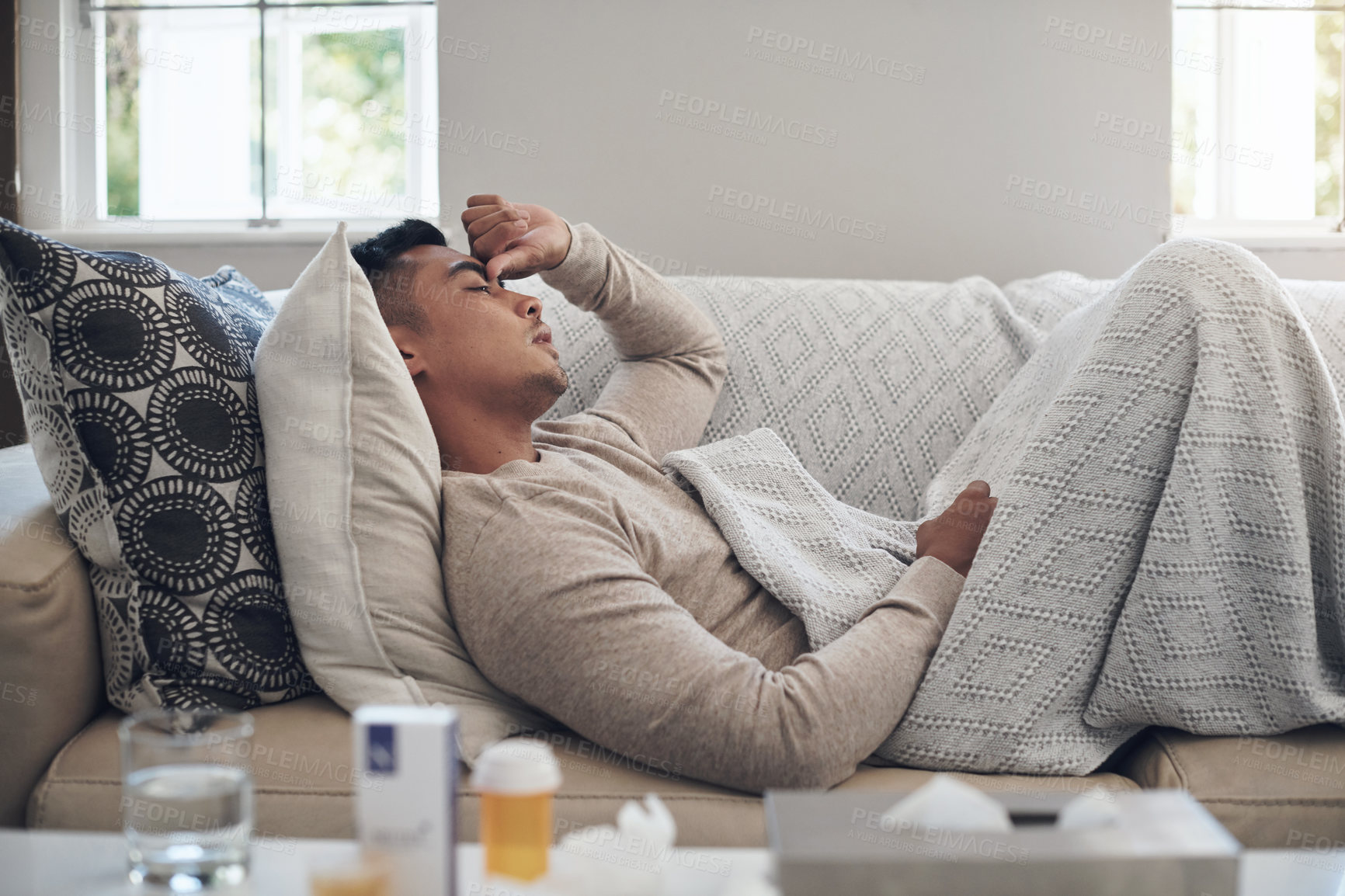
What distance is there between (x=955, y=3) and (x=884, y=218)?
46 centimetres

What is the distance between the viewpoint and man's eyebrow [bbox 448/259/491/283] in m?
1.29

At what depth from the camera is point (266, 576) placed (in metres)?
1.04

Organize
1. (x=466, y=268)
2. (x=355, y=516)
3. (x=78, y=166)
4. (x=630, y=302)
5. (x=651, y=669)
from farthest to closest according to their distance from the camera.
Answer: (x=78, y=166)
(x=630, y=302)
(x=466, y=268)
(x=355, y=516)
(x=651, y=669)

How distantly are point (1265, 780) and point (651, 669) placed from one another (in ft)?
1.98

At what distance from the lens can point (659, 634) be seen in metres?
0.93

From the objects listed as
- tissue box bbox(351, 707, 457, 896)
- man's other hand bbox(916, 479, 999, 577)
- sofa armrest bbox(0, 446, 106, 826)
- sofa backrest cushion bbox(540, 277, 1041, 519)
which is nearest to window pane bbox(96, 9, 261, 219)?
sofa backrest cushion bbox(540, 277, 1041, 519)

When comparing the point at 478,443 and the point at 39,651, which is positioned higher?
the point at 478,443

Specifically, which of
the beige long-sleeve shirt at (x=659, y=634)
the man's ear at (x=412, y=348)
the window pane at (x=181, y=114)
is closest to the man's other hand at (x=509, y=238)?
the man's ear at (x=412, y=348)

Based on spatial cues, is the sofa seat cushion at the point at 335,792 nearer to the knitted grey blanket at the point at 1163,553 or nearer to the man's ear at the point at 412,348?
the knitted grey blanket at the point at 1163,553

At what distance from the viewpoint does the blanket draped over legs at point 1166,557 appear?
100cm

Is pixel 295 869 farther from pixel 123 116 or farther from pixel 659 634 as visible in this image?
pixel 123 116

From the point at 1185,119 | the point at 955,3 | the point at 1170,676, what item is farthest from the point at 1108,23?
the point at 1170,676

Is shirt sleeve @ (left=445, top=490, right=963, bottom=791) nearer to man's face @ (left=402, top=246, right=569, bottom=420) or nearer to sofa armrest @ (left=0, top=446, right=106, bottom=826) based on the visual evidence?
man's face @ (left=402, top=246, right=569, bottom=420)

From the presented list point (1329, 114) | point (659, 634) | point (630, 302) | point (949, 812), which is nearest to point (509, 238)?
point (630, 302)
